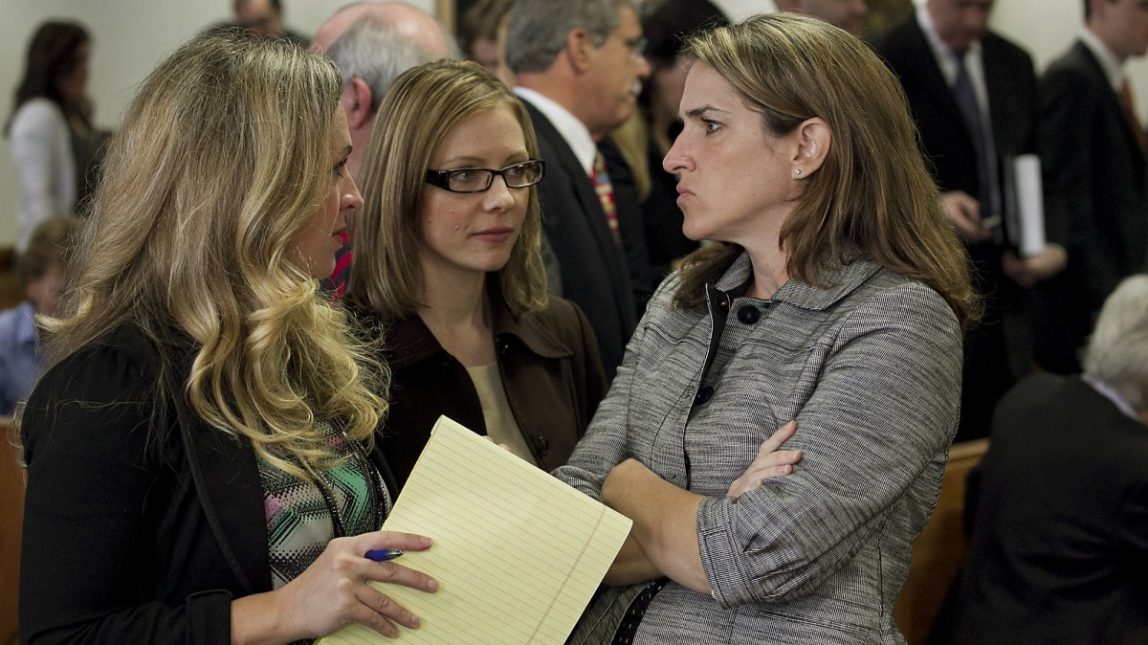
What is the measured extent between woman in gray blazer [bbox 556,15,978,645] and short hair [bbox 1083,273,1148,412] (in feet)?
4.66

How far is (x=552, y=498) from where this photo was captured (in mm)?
1769

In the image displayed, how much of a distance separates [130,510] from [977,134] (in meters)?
3.60

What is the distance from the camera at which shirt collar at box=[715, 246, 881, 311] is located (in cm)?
190

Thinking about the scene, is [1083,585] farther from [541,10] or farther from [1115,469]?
[541,10]

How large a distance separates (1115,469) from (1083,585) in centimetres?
28

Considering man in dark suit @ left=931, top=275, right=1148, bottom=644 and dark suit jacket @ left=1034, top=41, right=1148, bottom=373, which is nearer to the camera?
man in dark suit @ left=931, top=275, right=1148, bottom=644

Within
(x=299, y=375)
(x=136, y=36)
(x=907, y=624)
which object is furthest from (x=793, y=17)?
(x=136, y=36)

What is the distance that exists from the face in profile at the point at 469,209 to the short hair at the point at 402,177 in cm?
2

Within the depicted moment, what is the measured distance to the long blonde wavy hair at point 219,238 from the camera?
1.77m

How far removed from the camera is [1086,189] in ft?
16.5

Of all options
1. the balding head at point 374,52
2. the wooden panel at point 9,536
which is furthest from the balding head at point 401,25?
the wooden panel at point 9,536

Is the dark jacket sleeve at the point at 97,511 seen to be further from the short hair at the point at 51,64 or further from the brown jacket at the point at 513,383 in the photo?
the short hair at the point at 51,64

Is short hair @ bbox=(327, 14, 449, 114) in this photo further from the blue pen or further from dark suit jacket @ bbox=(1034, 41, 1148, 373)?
dark suit jacket @ bbox=(1034, 41, 1148, 373)

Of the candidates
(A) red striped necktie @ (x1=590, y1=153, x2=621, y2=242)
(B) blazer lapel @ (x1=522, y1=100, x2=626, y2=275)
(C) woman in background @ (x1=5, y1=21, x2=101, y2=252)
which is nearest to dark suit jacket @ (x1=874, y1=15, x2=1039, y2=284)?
(A) red striped necktie @ (x1=590, y1=153, x2=621, y2=242)
